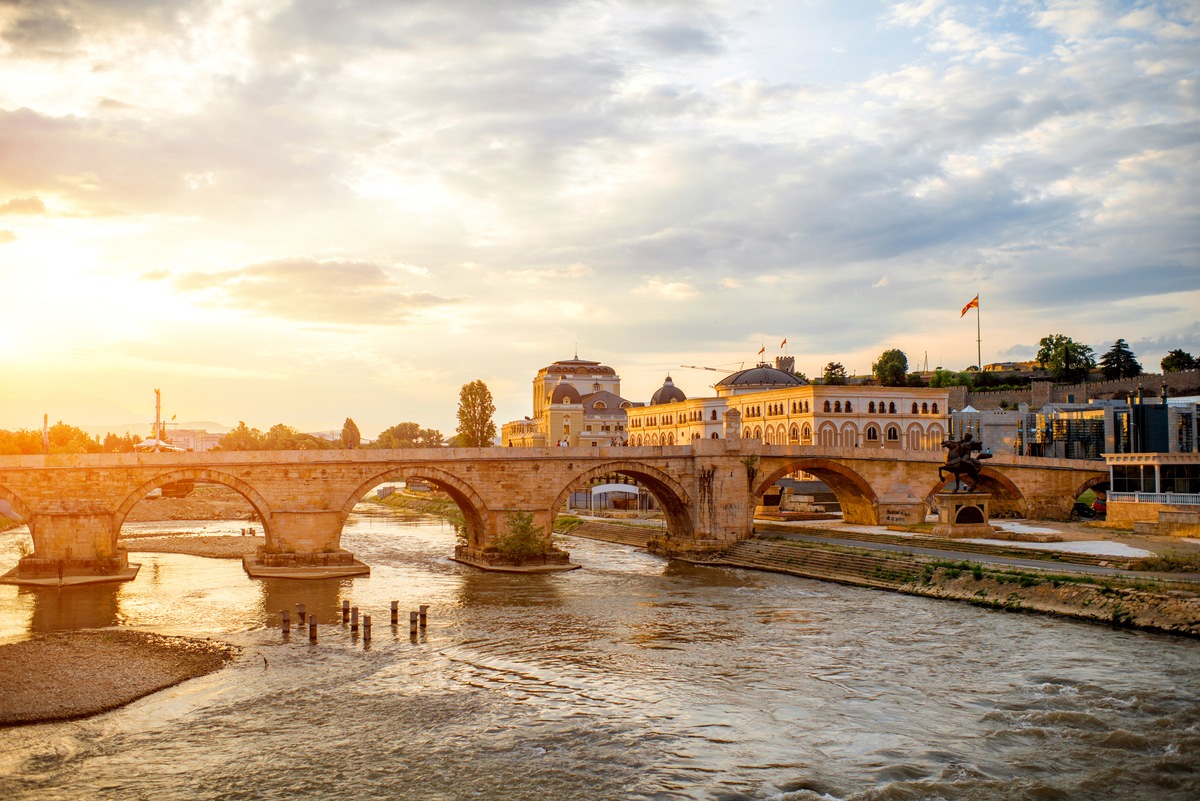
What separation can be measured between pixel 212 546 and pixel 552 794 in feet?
154

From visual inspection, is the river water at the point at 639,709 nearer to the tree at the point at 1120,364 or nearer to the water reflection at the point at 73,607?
the water reflection at the point at 73,607

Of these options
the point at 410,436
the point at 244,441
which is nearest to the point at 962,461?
the point at 244,441

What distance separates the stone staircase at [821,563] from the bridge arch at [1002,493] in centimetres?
1497

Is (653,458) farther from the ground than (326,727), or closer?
farther from the ground

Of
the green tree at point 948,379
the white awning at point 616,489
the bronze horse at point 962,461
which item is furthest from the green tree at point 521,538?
the green tree at point 948,379

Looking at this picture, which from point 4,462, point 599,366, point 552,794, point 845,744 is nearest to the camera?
point 552,794

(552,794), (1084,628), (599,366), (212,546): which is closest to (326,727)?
(552,794)

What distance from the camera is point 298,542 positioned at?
156ft

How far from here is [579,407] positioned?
4956 inches

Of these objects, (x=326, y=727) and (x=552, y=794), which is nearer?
(x=552, y=794)

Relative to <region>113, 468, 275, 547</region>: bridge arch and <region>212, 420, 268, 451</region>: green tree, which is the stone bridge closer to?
<region>113, 468, 275, 547</region>: bridge arch

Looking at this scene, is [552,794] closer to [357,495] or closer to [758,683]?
[758,683]

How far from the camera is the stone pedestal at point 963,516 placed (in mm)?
48125

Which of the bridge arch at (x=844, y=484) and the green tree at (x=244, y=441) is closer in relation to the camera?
the bridge arch at (x=844, y=484)
